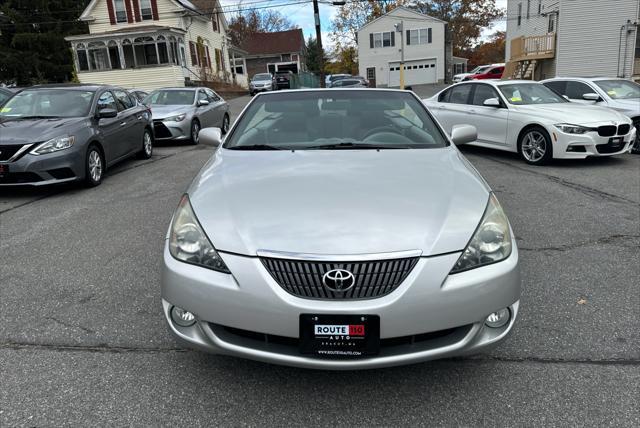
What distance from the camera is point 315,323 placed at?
86.4 inches

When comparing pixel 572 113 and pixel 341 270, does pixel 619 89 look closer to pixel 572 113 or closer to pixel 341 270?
pixel 572 113

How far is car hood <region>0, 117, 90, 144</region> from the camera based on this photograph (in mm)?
6717

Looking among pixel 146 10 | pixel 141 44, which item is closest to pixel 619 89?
pixel 141 44

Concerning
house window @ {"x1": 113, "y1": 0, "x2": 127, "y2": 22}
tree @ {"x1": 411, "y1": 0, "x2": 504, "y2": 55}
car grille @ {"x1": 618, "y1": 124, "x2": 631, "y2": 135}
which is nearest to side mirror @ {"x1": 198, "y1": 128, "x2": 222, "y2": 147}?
car grille @ {"x1": 618, "y1": 124, "x2": 631, "y2": 135}

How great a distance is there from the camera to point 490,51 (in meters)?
76.4

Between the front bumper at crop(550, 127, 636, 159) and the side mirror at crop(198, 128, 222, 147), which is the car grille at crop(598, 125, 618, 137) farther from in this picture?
the side mirror at crop(198, 128, 222, 147)

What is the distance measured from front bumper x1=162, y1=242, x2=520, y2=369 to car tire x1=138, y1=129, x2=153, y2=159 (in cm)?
830

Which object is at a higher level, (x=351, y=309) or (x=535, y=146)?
(x=351, y=309)

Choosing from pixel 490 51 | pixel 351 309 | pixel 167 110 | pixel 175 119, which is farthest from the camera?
pixel 490 51

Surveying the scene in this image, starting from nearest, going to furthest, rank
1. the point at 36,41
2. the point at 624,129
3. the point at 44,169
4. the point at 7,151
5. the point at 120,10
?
the point at 7,151 < the point at 44,169 < the point at 624,129 < the point at 36,41 < the point at 120,10

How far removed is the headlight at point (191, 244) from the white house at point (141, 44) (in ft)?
104

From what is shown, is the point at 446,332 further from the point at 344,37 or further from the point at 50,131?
the point at 344,37

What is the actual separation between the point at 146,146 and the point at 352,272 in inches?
353

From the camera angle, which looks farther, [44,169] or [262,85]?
[262,85]
